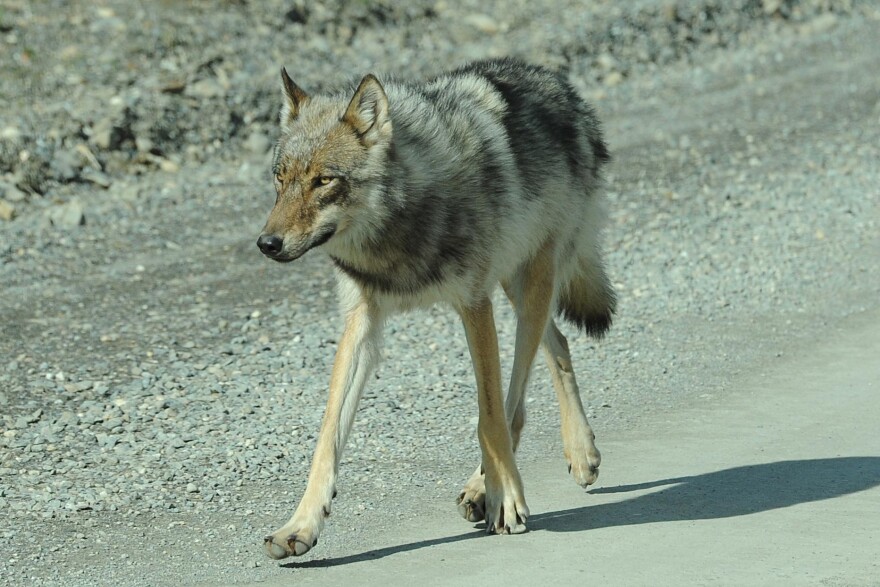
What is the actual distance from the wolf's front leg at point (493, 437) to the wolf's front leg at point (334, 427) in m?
0.43

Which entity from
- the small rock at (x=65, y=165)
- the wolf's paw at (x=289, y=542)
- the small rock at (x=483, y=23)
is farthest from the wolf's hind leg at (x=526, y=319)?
the small rock at (x=483, y=23)

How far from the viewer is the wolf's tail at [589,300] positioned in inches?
265

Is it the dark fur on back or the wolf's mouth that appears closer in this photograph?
the wolf's mouth

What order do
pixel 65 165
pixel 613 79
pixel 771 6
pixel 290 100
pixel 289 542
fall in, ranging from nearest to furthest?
pixel 289 542, pixel 290 100, pixel 65 165, pixel 613 79, pixel 771 6

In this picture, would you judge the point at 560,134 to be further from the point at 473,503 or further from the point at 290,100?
the point at 473,503

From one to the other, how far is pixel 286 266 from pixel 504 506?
5224 mm

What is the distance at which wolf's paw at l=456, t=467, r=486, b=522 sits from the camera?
17.7 ft

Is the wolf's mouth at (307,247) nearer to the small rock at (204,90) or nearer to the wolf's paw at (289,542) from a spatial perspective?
the wolf's paw at (289,542)

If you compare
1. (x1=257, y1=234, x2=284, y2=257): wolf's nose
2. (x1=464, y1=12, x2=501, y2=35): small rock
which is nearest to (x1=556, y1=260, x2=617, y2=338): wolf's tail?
(x1=257, y1=234, x2=284, y2=257): wolf's nose

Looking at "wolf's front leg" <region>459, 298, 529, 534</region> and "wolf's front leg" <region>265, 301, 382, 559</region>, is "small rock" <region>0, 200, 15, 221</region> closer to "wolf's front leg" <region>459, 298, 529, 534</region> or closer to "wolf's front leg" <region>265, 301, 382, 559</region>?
"wolf's front leg" <region>265, 301, 382, 559</region>

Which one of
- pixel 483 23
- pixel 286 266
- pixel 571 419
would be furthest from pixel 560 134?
pixel 483 23

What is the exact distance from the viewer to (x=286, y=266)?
10.1 metres

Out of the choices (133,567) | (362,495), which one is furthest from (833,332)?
(133,567)

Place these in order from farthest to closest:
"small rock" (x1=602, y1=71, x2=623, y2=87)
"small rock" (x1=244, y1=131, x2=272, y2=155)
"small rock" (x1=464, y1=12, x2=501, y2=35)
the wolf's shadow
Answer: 1. "small rock" (x1=464, y1=12, x2=501, y2=35)
2. "small rock" (x1=602, y1=71, x2=623, y2=87)
3. "small rock" (x1=244, y1=131, x2=272, y2=155)
4. the wolf's shadow
